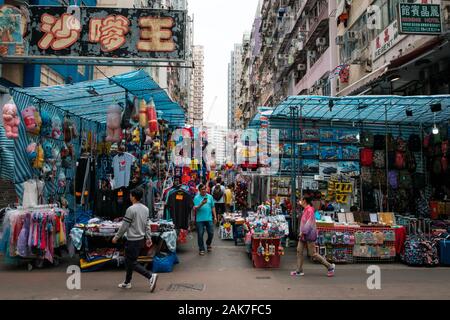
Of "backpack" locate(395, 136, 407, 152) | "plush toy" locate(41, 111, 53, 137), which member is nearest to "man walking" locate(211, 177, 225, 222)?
"backpack" locate(395, 136, 407, 152)

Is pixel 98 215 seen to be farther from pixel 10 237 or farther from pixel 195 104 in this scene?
pixel 195 104

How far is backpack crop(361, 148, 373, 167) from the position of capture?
40.8 feet

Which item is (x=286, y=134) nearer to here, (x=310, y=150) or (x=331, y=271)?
(x=310, y=150)

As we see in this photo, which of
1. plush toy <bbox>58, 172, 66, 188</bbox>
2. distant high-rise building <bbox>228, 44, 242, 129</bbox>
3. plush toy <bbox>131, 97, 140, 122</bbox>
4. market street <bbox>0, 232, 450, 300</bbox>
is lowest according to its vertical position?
market street <bbox>0, 232, 450, 300</bbox>

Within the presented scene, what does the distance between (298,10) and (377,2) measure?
13.8 meters

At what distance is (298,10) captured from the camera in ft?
91.8

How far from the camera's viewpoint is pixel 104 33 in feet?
35.6

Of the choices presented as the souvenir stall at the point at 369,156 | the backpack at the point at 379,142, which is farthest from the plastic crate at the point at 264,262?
the backpack at the point at 379,142

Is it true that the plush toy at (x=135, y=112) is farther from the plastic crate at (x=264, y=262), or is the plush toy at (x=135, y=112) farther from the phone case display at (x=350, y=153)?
the phone case display at (x=350, y=153)

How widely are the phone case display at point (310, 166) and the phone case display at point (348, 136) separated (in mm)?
1052

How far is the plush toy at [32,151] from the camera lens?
8.71 m

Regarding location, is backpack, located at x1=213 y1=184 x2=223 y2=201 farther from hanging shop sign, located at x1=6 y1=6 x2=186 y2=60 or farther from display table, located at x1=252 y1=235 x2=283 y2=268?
display table, located at x1=252 y1=235 x2=283 y2=268

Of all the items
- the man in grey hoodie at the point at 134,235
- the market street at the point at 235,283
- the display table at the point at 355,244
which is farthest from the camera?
the display table at the point at 355,244

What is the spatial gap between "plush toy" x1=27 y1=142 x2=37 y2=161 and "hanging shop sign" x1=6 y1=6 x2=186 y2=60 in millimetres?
3117
